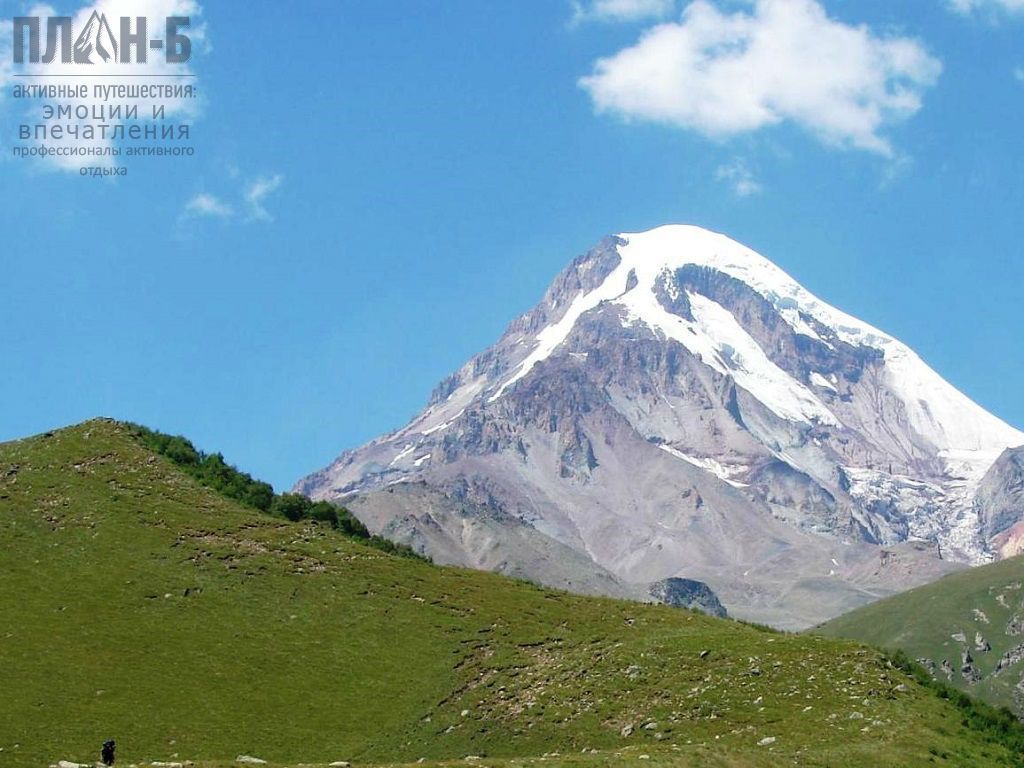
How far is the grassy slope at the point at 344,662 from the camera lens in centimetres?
6309

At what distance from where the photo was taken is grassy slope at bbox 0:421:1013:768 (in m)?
63.1

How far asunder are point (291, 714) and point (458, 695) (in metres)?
8.81

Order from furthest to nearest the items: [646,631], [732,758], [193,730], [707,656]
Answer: [646,631], [707,656], [193,730], [732,758]

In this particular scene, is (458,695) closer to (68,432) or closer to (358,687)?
(358,687)

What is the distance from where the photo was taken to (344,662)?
77.5m

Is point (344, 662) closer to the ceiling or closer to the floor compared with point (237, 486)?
closer to the floor

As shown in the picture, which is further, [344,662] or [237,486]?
[237,486]

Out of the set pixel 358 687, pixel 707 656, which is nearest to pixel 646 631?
pixel 707 656

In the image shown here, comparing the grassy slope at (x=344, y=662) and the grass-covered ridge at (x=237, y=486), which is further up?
the grass-covered ridge at (x=237, y=486)

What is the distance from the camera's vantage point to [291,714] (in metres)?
71.0

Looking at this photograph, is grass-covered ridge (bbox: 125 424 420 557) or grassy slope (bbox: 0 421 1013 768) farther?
grass-covered ridge (bbox: 125 424 420 557)

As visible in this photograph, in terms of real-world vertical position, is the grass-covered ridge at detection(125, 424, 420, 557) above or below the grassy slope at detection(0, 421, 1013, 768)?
above

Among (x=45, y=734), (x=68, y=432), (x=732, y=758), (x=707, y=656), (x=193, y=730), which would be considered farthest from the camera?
(x=68, y=432)

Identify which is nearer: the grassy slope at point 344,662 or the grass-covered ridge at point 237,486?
the grassy slope at point 344,662
